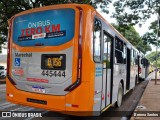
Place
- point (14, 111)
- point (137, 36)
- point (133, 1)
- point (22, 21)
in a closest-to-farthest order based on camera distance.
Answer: point (22, 21), point (14, 111), point (133, 1), point (137, 36)

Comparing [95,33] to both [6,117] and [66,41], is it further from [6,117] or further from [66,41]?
[6,117]

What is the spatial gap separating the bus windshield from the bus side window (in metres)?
0.57

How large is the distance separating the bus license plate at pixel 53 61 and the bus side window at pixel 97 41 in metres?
0.75

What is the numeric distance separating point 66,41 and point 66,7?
855mm

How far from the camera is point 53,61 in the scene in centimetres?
607

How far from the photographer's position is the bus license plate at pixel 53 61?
5892 millimetres

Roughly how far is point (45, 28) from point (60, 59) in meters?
0.93

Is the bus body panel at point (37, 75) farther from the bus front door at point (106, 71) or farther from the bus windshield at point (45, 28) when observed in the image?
the bus front door at point (106, 71)

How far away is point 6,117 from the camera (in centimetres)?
733

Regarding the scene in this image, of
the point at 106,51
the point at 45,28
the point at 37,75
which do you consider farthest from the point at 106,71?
the point at 45,28

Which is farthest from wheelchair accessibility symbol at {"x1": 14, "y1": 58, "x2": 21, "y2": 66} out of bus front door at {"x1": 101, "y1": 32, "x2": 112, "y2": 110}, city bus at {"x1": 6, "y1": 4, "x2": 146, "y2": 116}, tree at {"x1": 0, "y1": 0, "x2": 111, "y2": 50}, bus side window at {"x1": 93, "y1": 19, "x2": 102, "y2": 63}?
tree at {"x1": 0, "y1": 0, "x2": 111, "y2": 50}

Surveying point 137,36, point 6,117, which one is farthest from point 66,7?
point 137,36

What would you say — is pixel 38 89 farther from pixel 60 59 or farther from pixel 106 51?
pixel 106 51

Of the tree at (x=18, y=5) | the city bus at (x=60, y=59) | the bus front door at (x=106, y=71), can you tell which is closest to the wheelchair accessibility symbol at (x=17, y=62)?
the city bus at (x=60, y=59)
